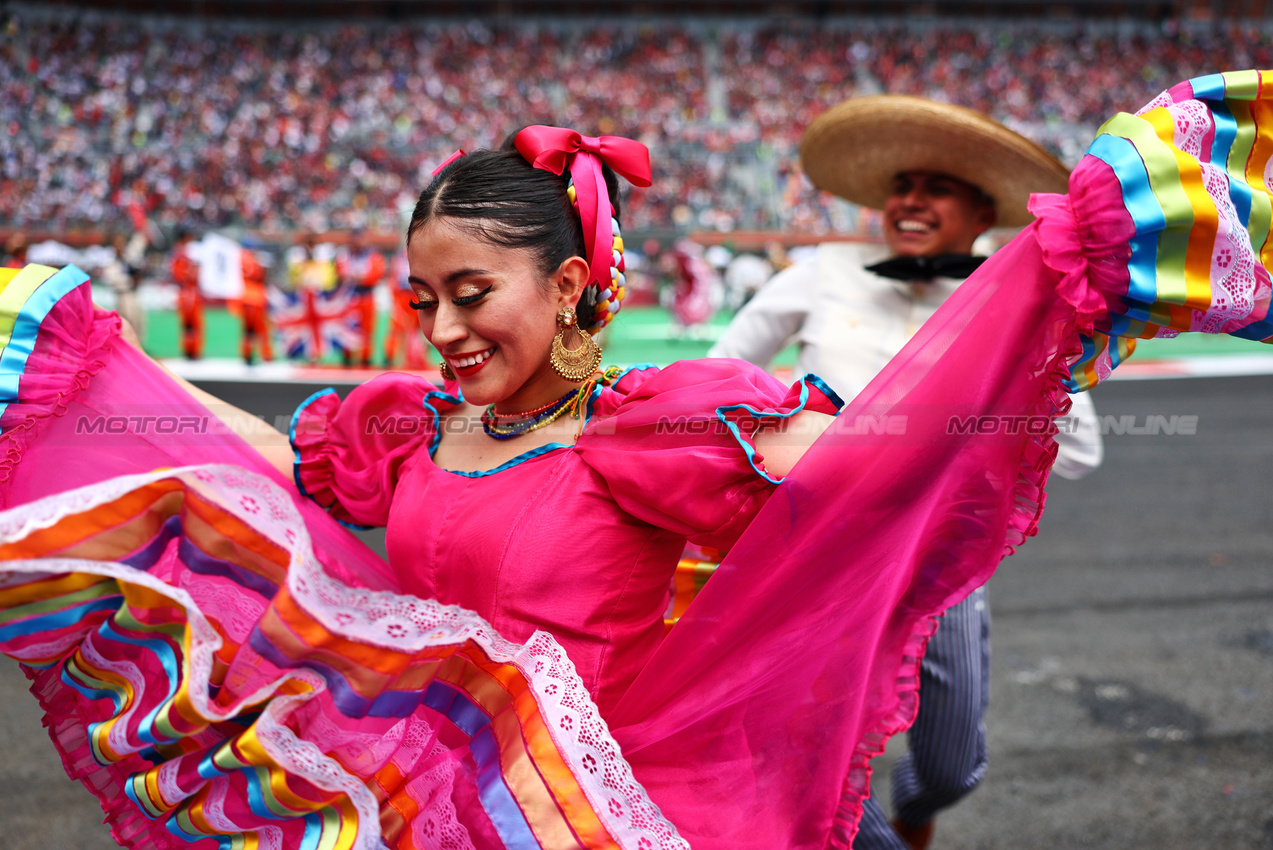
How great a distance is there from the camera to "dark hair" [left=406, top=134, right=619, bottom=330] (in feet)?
5.35

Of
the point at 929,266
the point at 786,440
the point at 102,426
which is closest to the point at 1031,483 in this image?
the point at 786,440

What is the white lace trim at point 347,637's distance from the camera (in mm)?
1289

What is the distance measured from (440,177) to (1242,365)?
13.5m

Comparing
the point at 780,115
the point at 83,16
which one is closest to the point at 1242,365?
the point at 780,115

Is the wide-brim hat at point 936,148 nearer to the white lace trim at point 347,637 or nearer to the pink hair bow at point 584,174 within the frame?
the pink hair bow at point 584,174

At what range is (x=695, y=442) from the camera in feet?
→ 5.26

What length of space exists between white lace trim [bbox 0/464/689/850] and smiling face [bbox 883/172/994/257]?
1.90 m

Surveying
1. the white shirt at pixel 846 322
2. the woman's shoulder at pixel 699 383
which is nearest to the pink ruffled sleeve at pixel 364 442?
the woman's shoulder at pixel 699 383

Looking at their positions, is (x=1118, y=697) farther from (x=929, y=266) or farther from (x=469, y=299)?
(x=469, y=299)

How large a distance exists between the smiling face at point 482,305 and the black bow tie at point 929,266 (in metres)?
1.40

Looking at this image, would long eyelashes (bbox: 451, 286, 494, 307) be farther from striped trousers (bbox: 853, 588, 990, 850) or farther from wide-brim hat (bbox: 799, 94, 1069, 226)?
wide-brim hat (bbox: 799, 94, 1069, 226)

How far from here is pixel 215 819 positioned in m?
1.38

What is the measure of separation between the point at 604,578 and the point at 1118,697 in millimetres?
3212

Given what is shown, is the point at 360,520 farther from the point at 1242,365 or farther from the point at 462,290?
the point at 1242,365
